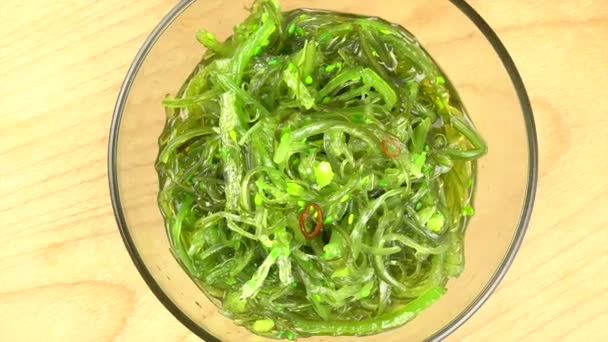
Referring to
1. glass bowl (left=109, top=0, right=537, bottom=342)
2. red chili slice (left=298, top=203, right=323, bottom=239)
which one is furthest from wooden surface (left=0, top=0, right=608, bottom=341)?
red chili slice (left=298, top=203, right=323, bottom=239)

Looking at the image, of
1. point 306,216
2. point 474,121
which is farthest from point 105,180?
point 474,121

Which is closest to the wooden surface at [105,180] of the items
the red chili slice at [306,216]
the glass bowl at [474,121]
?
the glass bowl at [474,121]

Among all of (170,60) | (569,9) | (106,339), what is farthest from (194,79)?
(569,9)

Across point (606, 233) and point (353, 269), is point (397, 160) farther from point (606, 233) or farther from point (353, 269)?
point (606, 233)

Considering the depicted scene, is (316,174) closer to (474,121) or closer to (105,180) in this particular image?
(474,121)

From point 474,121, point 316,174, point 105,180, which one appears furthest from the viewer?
point 105,180

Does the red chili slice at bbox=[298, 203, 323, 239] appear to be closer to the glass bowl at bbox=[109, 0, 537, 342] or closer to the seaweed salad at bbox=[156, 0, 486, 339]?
the seaweed salad at bbox=[156, 0, 486, 339]
